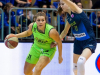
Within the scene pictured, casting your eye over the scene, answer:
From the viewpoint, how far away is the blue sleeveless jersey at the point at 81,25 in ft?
16.0

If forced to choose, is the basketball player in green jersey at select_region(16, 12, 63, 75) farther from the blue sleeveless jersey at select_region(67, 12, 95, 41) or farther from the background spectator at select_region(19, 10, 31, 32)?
the background spectator at select_region(19, 10, 31, 32)

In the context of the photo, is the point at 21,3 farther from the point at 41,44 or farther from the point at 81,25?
the point at 81,25

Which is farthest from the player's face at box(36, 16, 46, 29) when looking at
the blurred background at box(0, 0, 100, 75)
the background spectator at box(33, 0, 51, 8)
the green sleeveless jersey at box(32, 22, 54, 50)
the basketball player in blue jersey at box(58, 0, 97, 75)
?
the background spectator at box(33, 0, 51, 8)

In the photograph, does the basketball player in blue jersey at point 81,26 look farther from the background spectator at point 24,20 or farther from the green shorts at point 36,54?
the background spectator at point 24,20

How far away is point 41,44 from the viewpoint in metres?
5.20

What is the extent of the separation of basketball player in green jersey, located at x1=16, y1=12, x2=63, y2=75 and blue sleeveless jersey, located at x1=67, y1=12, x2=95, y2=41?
410 mm

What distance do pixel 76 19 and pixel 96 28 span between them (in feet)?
6.63

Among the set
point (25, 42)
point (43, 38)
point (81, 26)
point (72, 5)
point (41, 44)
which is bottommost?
point (25, 42)

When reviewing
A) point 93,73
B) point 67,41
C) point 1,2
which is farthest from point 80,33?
point 1,2

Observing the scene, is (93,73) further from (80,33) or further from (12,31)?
(12,31)

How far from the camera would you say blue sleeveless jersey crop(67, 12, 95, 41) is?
16.0 ft

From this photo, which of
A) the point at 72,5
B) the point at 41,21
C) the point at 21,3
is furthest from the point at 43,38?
the point at 21,3

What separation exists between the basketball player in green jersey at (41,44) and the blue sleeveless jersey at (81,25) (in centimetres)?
41

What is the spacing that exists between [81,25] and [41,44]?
968 mm
